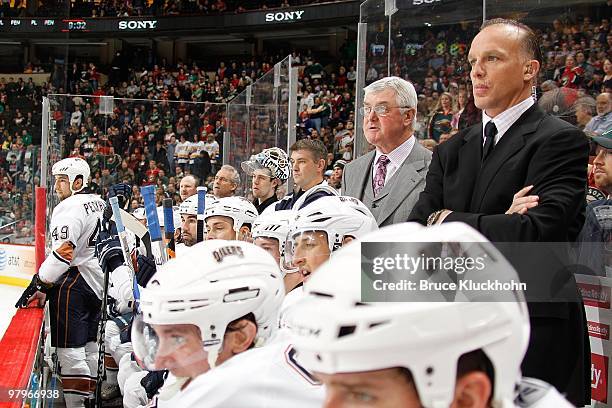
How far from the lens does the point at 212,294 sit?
1681 mm

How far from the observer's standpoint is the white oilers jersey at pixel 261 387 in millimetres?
1395

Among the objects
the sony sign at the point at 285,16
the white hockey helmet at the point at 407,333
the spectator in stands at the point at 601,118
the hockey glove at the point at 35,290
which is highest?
the sony sign at the point at 285,16

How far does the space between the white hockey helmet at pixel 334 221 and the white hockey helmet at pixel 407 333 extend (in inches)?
51.7

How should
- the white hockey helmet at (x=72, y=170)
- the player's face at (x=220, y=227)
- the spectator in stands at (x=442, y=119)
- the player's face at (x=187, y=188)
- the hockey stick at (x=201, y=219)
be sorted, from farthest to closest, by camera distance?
the player's face at (x=187, y=188), the white hockey helmet at (x=72, y=170), the player's face at (x=220, y=227), the spectator in stands at (x=442, y=119), the hockey stick at (x=201, y=219)

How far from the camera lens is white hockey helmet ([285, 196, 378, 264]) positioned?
239 centimetres

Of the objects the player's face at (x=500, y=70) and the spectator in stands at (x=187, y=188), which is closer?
the player's face at (x=500, y=70)

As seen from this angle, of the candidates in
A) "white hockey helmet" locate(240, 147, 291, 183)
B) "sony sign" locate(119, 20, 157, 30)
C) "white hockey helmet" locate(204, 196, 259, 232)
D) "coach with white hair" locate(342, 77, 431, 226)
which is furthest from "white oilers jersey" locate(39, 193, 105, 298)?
"sony sign" locate(119, 20, 157, 30)

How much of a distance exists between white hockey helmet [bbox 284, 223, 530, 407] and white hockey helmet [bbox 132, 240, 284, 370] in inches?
25.2

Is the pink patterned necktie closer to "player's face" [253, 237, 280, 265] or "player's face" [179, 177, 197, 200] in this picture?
"player's face" [253, 237, 280, 265]

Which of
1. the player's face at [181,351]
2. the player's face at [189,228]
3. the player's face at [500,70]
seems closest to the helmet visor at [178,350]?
the player's face at [181,351]

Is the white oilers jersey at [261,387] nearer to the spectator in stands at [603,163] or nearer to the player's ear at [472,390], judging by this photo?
the player's ear at [472,390]

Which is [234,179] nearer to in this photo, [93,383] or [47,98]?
[93,383]

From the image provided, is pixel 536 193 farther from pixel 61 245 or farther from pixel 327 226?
pixel 61 245

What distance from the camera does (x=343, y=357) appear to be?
1007mm
